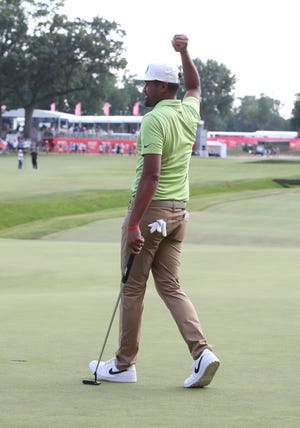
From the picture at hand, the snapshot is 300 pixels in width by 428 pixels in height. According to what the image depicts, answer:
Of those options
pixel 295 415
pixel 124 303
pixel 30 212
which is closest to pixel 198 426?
pixel 295 415

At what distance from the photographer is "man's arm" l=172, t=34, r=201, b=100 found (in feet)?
26.6

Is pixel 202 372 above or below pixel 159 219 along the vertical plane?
below

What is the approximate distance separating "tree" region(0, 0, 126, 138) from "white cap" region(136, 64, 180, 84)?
111 metres

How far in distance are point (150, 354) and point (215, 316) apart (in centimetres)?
243

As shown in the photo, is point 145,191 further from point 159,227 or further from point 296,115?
point 296,115

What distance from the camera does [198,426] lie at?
5645mm

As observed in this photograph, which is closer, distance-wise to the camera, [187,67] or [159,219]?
[159,219]

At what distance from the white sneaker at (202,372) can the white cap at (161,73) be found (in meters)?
1.83

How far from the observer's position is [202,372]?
695 centimetres

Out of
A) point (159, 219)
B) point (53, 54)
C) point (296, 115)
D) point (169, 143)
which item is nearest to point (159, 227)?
point (159, 219)

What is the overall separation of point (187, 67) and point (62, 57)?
11335 cm

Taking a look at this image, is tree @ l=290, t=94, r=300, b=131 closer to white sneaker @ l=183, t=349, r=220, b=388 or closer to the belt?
the belt

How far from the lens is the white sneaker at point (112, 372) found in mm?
7375

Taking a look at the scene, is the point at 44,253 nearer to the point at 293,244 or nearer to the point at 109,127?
the point at 293,244
